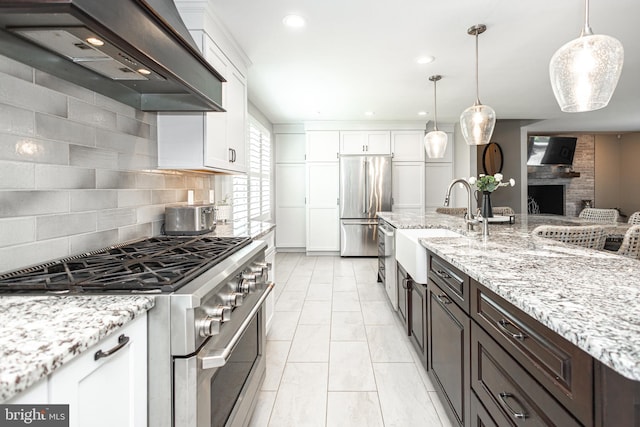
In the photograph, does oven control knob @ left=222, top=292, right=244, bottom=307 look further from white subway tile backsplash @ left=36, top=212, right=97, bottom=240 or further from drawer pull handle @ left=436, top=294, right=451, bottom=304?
drawer pull handle @ left=436, top=294, right=451, bottom=304

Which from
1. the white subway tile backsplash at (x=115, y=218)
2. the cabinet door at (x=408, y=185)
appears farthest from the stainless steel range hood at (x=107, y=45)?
the cabinet door at (x=408, y=185)

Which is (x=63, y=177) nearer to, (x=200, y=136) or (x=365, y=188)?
(x=200, y=136)

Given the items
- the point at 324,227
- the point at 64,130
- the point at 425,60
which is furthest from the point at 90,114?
the point at 324,227

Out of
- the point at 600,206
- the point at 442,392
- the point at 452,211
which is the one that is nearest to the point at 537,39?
the point at 452,211

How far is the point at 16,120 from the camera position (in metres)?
1.15

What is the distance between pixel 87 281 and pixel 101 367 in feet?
1.06

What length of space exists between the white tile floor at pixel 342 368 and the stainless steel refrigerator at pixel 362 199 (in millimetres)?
2101

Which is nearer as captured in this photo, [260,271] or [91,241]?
[91,241]

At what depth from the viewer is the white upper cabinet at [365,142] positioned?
20.1ft

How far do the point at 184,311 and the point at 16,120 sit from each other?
3.00 feet

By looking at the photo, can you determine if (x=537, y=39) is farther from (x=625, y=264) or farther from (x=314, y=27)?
(x=625, y=264)

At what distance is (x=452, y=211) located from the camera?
4699mm

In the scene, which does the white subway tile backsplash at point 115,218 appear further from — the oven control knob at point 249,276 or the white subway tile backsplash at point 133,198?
the oven control knob at point 249,276

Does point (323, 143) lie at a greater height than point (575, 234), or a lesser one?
greater
